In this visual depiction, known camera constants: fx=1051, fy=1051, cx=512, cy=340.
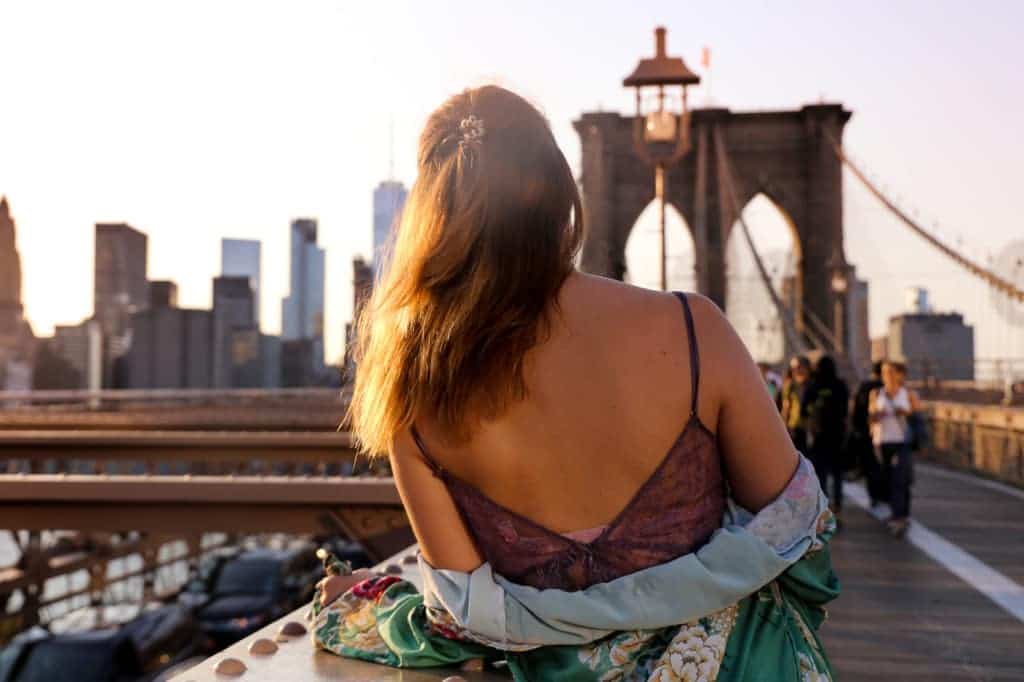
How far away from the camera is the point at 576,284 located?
5.97 feet

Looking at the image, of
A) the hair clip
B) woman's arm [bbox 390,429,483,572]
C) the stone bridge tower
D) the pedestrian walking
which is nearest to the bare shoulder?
the hair clip

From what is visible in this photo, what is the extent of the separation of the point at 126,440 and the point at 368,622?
7240 mm

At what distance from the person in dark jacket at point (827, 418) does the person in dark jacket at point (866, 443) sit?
5.0 inches

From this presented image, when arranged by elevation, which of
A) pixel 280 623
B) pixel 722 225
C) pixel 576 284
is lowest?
pixel 280 623

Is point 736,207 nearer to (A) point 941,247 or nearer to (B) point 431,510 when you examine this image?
(A) point 941,247

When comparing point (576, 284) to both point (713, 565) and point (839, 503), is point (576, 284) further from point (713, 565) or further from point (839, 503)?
point (839, 503)

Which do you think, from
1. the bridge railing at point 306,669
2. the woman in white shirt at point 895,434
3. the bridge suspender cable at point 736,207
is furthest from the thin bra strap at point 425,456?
the bridge suspender cable at point 736,207

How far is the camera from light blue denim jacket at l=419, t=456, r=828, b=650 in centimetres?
182

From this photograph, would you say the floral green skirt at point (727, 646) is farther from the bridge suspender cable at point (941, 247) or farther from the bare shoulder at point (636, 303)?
the bridge suspender cable at point (941, 247)

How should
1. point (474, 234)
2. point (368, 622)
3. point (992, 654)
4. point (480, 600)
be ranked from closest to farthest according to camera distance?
point (474, 234) → point (480, 600) → point (368, 622) → point (992, 654)

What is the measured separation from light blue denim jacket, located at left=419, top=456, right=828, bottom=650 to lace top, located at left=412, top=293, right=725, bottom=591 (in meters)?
0.03

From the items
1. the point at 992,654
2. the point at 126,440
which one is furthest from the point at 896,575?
the point at 126,440

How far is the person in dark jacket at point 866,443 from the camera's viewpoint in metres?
8.31

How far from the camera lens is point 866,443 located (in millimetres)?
8305
